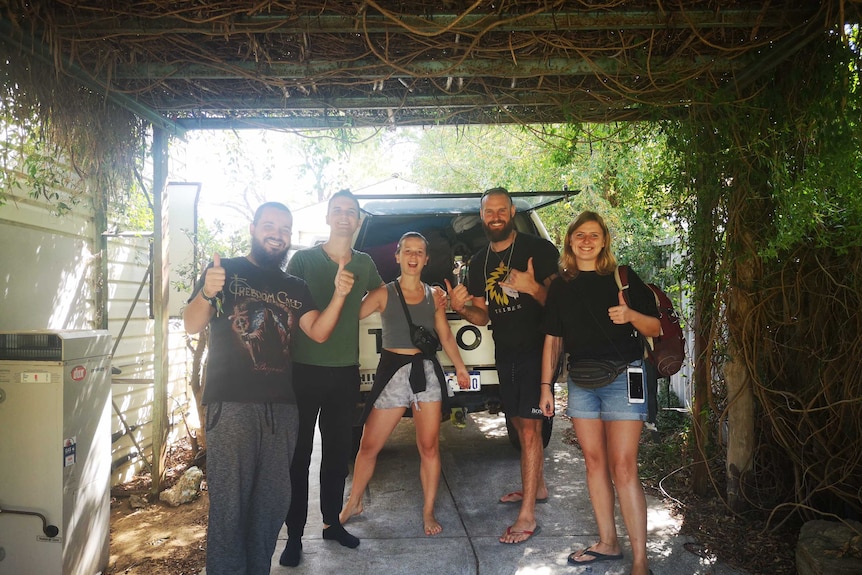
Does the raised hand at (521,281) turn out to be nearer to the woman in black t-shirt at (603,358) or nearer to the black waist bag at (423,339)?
the woman in black t-shirt at (603,358)

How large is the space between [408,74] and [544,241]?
1.41m

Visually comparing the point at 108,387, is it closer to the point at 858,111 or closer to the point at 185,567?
the point at 185,567

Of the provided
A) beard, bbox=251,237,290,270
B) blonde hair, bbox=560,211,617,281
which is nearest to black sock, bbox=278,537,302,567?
beard, bbox=251,237,290,270

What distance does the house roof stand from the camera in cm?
317

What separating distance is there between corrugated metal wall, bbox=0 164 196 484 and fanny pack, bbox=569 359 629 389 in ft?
10.9

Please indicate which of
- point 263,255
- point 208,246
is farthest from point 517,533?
point 208,246

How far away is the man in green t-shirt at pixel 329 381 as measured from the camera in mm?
3422

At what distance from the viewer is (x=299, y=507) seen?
344 cm

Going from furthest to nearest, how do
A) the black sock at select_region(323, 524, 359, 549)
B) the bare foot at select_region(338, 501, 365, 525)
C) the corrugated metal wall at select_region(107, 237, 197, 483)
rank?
the corrugated metal wall at select_region(107, 237, 197, 483)
the bare foot at select_region(338, 501, 365, 525)
the black sock at select_region(323, 524, 359, 549)

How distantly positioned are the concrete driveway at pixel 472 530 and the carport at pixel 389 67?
0.94 metres

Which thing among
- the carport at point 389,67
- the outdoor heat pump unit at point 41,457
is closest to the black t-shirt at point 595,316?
the carport at point 389,67

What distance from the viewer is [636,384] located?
3.18 m

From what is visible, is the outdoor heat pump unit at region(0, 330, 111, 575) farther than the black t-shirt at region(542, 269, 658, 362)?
No

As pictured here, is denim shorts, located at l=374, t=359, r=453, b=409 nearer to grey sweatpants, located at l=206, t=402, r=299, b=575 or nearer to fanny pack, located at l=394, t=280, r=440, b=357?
fanny pack, located at l=394, t=280, r=440, b=357
